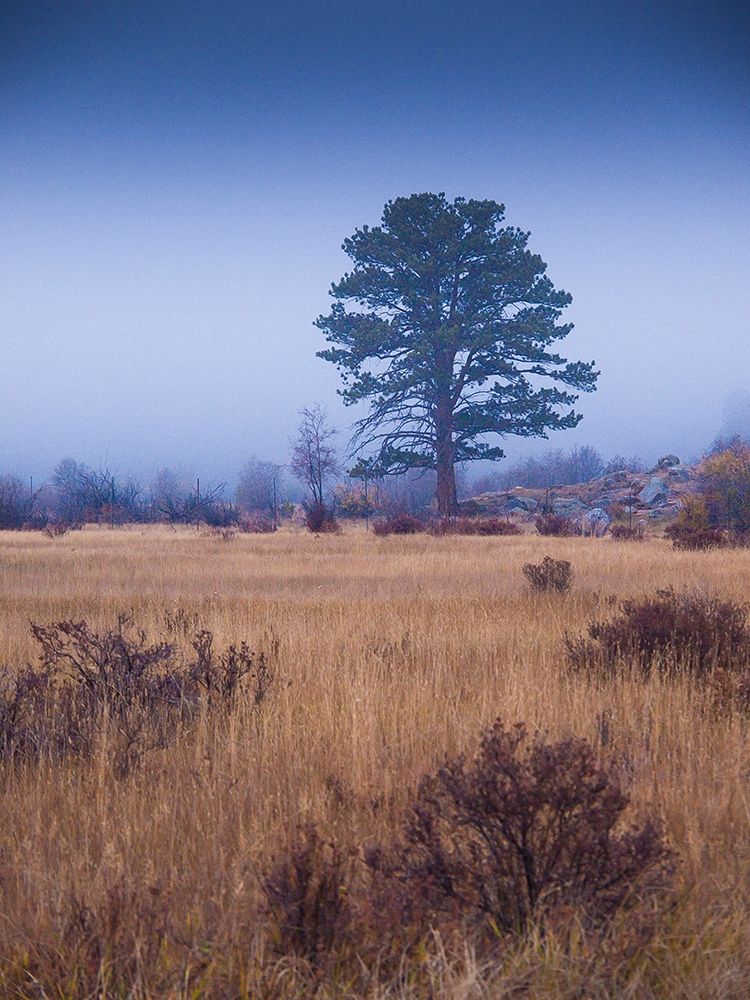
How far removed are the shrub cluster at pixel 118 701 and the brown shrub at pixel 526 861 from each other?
6.27 ft

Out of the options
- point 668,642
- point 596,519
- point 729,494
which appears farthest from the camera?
point 596,519

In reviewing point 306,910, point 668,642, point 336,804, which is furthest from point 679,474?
point 306,910

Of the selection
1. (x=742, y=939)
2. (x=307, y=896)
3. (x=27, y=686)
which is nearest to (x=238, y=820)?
(x=307, y=896)

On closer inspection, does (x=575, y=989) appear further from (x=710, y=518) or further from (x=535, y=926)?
(x=710, y=518)

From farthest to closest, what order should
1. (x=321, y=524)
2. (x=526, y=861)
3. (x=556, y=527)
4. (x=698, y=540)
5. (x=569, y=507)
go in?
(x=569, y=507), (x=321, y=524), (x=556, y=527), (x=698, y=540), (x=526, y=861)

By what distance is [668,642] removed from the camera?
19.7ft

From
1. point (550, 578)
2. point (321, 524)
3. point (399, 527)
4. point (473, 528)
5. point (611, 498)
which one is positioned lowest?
point (550, 578)

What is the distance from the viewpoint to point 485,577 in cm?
1212

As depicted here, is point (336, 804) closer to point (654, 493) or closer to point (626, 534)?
point (626, 534)

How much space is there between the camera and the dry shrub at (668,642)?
223 inches

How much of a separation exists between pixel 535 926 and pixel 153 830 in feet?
5.03

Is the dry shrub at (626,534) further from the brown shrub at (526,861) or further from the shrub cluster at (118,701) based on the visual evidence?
the brown shrub at (526,861)

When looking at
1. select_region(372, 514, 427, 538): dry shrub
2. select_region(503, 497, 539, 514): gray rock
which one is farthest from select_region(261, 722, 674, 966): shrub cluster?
select_region(503, 497, 539, 514): gray rock

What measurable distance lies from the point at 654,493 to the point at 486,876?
37816 millimetres
